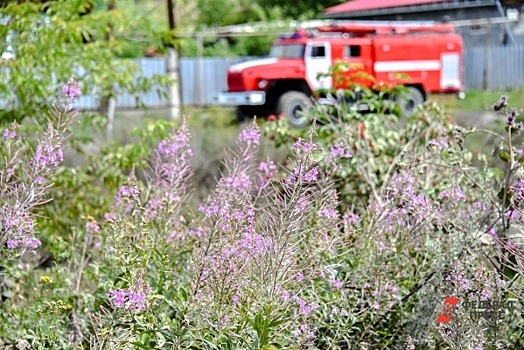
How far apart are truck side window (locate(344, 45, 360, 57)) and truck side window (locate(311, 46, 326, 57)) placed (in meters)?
0.71

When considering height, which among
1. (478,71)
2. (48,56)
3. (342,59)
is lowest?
(478,71)

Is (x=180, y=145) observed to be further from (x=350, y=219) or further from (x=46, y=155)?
(x=350, y=219)

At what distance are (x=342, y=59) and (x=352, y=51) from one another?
178cm

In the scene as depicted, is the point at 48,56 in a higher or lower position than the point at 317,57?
higher

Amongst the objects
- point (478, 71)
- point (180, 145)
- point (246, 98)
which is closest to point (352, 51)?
point (246, 98)

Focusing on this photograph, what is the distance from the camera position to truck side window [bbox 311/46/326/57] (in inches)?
780

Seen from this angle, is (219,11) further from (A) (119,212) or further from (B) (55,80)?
(A) (119,212)

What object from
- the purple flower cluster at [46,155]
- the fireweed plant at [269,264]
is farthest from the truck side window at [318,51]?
the purple flower cluster at [46,155]

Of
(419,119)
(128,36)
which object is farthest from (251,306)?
(128,36)

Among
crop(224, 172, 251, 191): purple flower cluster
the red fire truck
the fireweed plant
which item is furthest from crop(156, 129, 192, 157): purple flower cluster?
the red fire truck

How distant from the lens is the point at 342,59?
18828 mm

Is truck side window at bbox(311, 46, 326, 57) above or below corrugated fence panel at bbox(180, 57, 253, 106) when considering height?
above

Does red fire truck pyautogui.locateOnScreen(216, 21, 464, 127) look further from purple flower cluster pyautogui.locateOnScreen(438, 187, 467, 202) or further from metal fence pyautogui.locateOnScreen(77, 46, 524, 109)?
purple flower cluster pyautogui.locateOnScreen(438, 187, 467, 202)

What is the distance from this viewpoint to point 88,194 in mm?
7895
